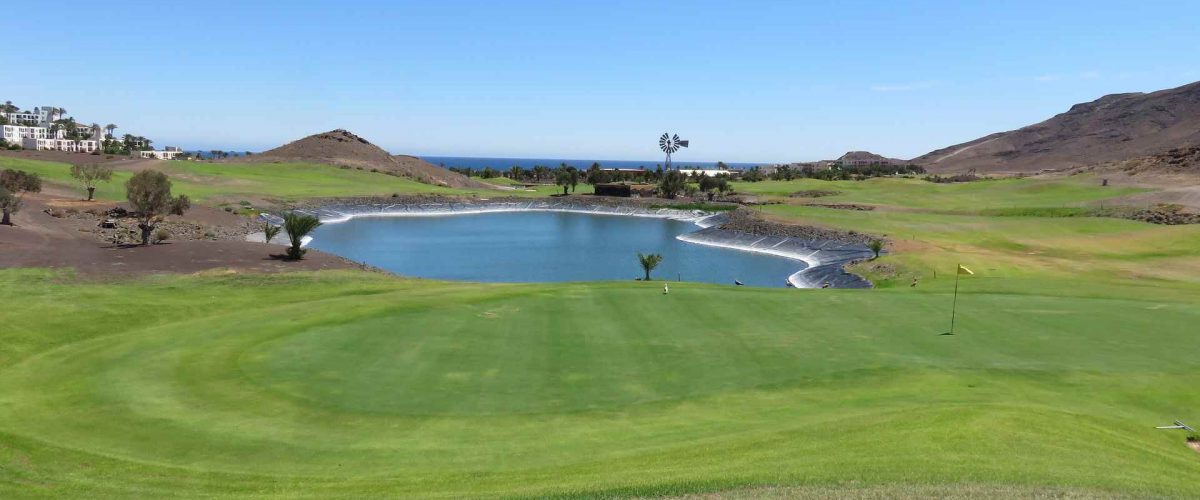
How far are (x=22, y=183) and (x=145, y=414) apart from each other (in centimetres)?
6086

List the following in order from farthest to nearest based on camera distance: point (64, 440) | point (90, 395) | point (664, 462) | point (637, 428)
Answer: point (90, 395) → point (637, 428) → point (64, 440) → point (664, 462)

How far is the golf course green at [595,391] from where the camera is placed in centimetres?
1254

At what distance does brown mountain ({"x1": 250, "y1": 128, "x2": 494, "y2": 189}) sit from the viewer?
525 feet

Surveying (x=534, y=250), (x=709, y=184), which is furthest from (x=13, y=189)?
(x=709, y=184)

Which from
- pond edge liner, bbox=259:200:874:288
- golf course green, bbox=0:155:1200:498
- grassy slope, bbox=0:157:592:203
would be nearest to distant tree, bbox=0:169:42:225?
grassy slope, bbox=0:157:592:203

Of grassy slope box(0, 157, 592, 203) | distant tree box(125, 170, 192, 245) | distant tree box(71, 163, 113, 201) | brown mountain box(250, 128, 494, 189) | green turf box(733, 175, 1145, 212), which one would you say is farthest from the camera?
brown mountain box(250, 128, 494, 189)

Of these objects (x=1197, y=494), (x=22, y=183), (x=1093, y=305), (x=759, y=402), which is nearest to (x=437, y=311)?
(x=759, y=402)

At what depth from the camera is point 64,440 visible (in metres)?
14.4

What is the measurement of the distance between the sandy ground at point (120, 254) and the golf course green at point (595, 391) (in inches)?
274

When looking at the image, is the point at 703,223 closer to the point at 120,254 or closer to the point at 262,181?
the point at 262,181

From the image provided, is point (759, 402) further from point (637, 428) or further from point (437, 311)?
point (437, 311)

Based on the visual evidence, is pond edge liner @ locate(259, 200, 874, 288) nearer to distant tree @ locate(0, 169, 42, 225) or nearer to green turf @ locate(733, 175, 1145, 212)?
green turf @ locate(733, 175, 1145, 212)

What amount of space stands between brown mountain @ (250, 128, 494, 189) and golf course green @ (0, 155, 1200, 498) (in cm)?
13007

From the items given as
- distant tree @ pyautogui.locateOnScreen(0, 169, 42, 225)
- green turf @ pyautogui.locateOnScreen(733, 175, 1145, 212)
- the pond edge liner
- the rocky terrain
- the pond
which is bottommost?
the pond
